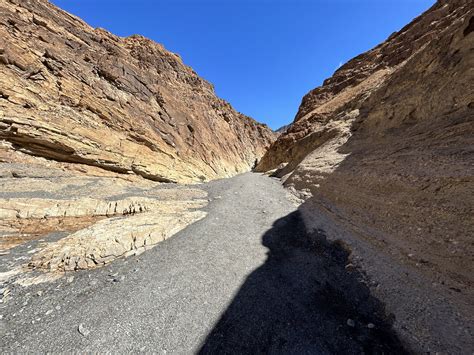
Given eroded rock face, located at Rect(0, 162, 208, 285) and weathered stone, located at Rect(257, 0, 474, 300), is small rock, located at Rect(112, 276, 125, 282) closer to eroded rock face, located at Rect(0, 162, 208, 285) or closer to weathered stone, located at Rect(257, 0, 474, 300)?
eroded rock face, located at Rect(0, 162, 208, 285)

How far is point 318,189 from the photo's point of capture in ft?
37.9

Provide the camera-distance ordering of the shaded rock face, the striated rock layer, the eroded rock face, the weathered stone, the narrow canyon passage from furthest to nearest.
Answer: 1. the shaded rock face
2. the eroded rock face
3. the weathered stone
4. the striated rock layer
5. the narrow canyon passage

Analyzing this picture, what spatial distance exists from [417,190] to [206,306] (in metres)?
6.91

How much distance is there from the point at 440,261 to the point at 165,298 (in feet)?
22.0

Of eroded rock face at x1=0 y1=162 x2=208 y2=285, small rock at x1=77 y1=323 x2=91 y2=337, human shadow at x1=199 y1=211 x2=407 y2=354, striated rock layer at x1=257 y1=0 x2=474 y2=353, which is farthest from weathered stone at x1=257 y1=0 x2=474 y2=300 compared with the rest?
small rock at x1=77 y1=323 x2=91 y2=337

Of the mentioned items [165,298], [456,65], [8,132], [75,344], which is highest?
[456,65]

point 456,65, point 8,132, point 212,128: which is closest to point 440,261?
point 456,65

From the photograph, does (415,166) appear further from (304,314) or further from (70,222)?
(70,222)

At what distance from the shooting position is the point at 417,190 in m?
5.91

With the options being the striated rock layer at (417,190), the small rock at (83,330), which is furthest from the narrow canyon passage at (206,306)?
the striated rock layer at (417,190)

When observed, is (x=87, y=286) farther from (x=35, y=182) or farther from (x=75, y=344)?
(x=35, y=182)

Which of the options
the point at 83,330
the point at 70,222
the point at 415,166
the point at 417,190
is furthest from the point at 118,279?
the point at 415,166

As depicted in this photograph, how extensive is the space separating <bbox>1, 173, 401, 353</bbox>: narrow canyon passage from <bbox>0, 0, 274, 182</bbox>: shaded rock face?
1436 cm

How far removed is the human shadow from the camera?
3.80 m
